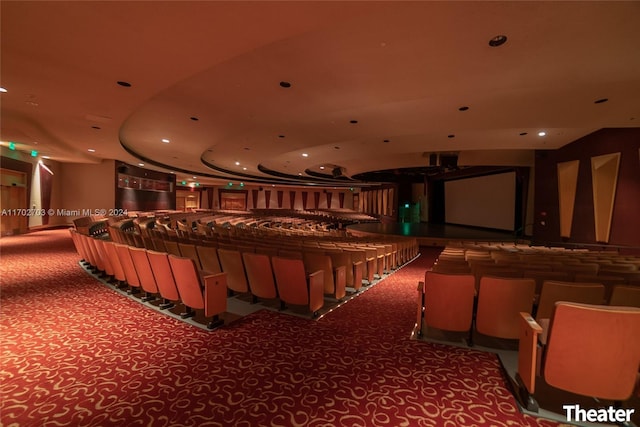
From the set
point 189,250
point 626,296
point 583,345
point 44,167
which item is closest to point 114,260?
point 189,250

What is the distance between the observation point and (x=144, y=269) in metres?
3.64

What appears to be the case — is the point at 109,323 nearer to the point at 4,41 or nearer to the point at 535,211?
the point at 4,41

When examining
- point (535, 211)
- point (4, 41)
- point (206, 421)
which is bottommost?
point (206, 421)

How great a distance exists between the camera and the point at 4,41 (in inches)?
128

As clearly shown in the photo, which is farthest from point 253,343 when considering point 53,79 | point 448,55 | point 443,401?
point 53,79

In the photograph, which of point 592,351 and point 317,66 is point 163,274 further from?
point 592,351

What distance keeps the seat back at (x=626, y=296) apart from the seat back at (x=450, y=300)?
3.58 ft

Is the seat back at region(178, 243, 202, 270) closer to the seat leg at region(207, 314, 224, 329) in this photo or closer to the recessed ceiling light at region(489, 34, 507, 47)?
the seat leg at region(207, 314, 224, 329)

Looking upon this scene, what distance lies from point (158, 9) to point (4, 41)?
7.27ft

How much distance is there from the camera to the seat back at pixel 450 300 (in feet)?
8.63

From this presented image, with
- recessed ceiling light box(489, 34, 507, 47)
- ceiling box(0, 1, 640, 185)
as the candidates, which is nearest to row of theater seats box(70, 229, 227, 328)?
ceiling box(0, 1, 640, 185)

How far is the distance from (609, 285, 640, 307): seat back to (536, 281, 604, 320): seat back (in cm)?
10

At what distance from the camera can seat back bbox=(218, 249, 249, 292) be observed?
3.73 meters

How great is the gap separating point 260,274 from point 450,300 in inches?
87.8
